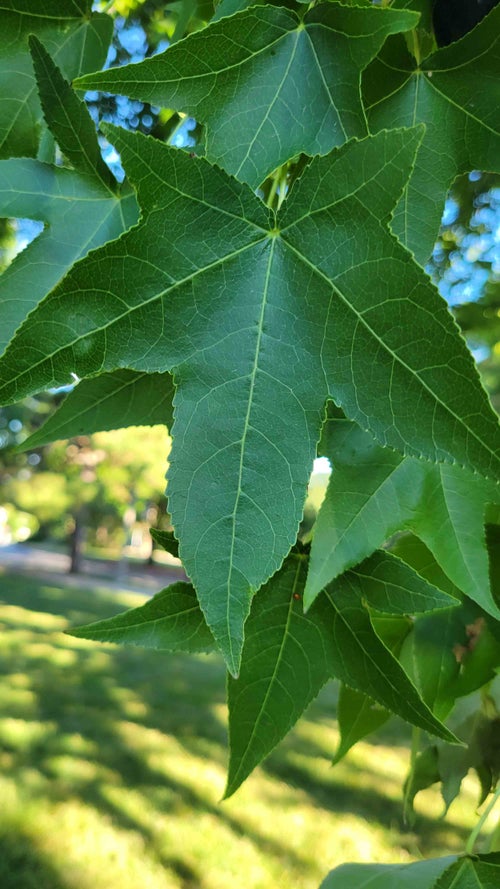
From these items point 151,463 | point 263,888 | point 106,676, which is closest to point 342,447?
point 263,888

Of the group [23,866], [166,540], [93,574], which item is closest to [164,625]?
[166,540]

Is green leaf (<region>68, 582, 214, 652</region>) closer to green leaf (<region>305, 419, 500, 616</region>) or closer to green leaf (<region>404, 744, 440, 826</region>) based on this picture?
green leaf (<region>305, 419, 500, 616</region>)

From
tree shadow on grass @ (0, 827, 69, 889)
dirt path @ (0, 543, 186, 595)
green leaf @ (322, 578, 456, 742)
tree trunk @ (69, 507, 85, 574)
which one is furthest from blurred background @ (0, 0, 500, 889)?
tree trunk @ (69, 507, 85, 574)

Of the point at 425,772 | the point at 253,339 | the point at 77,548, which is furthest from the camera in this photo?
the point at 77,548

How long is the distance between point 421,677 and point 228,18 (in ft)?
1.79

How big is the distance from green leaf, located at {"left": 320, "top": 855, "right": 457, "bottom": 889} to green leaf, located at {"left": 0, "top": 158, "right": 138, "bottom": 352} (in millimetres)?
547

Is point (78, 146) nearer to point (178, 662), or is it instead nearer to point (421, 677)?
point (421, 677)

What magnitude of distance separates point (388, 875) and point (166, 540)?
37cm

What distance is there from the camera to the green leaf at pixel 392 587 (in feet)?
1.69

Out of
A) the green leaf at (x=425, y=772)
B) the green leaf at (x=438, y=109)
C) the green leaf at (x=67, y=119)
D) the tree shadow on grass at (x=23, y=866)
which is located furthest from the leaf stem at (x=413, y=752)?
the tree shadow on grass at (x=23, y=866)

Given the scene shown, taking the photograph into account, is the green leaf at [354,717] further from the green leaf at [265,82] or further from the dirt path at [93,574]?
the dirt path at [93,574]

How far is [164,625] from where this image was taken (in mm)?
558

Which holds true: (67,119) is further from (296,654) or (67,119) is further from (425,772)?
(425,772)

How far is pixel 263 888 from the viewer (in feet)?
8.41
